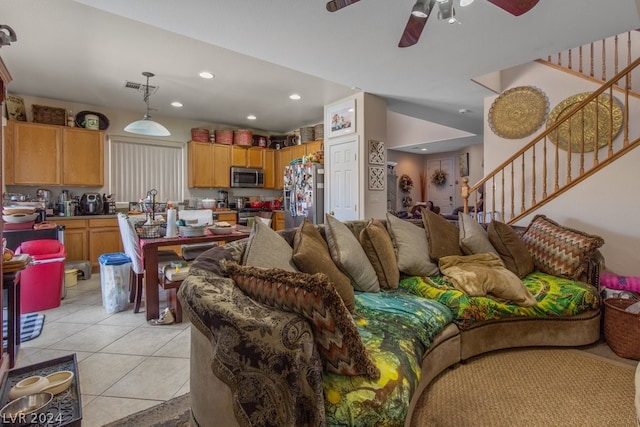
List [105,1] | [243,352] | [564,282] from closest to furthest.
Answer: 1. [243,352]
2. [105,1]
3. [564,282]

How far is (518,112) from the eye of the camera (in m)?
4.34

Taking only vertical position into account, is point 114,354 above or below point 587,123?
below

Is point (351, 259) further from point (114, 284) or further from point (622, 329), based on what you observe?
point (114, 284)

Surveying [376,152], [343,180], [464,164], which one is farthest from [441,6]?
[464,164]

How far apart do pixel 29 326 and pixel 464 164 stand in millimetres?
8990

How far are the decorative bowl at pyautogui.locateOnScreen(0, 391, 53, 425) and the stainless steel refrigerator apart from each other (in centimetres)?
392

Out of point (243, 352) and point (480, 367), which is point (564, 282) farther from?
point (243, 352)

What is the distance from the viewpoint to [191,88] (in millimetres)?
4359

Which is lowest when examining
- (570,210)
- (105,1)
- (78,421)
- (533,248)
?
(78,421)

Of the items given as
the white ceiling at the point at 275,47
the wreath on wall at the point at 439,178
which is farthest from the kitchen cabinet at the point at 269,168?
the wreath on wall at the point at 439,178

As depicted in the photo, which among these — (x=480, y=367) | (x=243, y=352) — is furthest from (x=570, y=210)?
(x=243, y=352)

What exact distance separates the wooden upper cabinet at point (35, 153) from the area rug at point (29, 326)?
2562mm

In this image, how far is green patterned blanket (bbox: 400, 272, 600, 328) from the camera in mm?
2037

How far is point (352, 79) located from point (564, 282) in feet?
9.78
